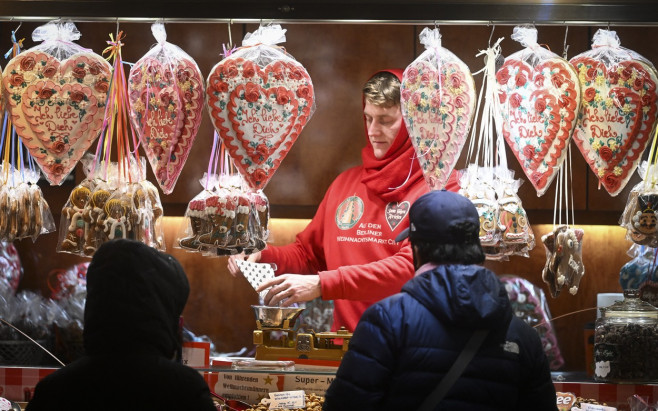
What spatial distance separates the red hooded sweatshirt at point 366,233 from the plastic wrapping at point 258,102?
642mm

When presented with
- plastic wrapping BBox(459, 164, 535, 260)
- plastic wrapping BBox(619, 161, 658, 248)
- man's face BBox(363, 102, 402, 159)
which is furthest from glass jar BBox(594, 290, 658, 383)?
man's face BBox(363, 102, 402, 159)

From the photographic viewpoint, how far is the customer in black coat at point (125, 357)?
1794 millimetres

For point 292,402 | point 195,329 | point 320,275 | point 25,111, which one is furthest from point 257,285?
point 195,329

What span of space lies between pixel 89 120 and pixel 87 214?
30 cm

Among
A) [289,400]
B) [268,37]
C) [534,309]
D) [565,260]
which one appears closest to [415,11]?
[268,37]

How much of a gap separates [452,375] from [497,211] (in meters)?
0.93

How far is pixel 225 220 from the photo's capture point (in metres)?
2.70

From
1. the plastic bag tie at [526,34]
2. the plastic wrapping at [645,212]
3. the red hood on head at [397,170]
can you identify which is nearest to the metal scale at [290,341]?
the red hood on head at [397,170]

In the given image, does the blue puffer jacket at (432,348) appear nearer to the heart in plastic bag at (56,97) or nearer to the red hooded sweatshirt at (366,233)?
the red hooded sweatshirt at (366,233)

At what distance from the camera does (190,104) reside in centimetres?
271

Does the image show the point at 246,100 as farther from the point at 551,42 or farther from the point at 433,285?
the point at 551,42

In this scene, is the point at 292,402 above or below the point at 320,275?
below

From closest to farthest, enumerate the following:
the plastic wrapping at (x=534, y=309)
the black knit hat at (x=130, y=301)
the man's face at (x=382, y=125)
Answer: the black knit hat at (x=130, y=301) → the man's face at (x=382, y=125) → the plastic wrapping at (x=534, y=309)

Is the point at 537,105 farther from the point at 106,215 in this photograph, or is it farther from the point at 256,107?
the point at 106,215
